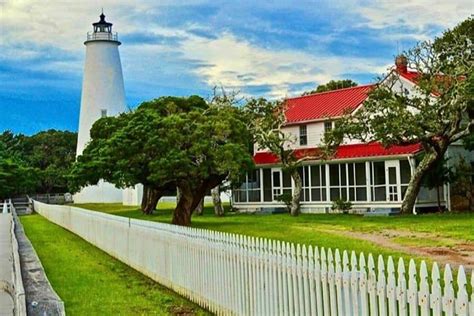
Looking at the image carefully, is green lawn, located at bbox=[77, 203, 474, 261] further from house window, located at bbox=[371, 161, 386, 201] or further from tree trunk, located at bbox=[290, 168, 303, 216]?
house window, located at bbox=[371, 161, 386, 201]

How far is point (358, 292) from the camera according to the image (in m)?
5.51

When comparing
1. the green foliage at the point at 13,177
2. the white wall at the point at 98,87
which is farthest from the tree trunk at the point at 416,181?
the green foliage at the point at 13,177

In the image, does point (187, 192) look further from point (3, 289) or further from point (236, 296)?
point (236, 296)

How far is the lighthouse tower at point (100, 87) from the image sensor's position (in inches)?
2158

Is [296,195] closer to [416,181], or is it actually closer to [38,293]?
[416,181]

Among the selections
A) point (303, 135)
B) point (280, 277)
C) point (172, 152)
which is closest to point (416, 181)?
point (303, 135)

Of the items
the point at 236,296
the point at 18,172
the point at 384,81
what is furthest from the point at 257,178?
the point at 236,296

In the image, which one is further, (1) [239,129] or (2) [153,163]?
(1) [239,129]

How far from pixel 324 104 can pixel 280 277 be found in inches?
1202

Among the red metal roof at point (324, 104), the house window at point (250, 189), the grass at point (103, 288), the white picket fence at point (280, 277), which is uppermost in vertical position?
the red metal roof at point (324, 104)

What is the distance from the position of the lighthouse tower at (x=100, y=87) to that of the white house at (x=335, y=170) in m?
19.5

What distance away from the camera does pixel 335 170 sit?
34250 mm

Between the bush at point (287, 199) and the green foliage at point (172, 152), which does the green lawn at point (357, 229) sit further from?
the bush at point (287, 199)

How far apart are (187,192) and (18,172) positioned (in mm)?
32333
